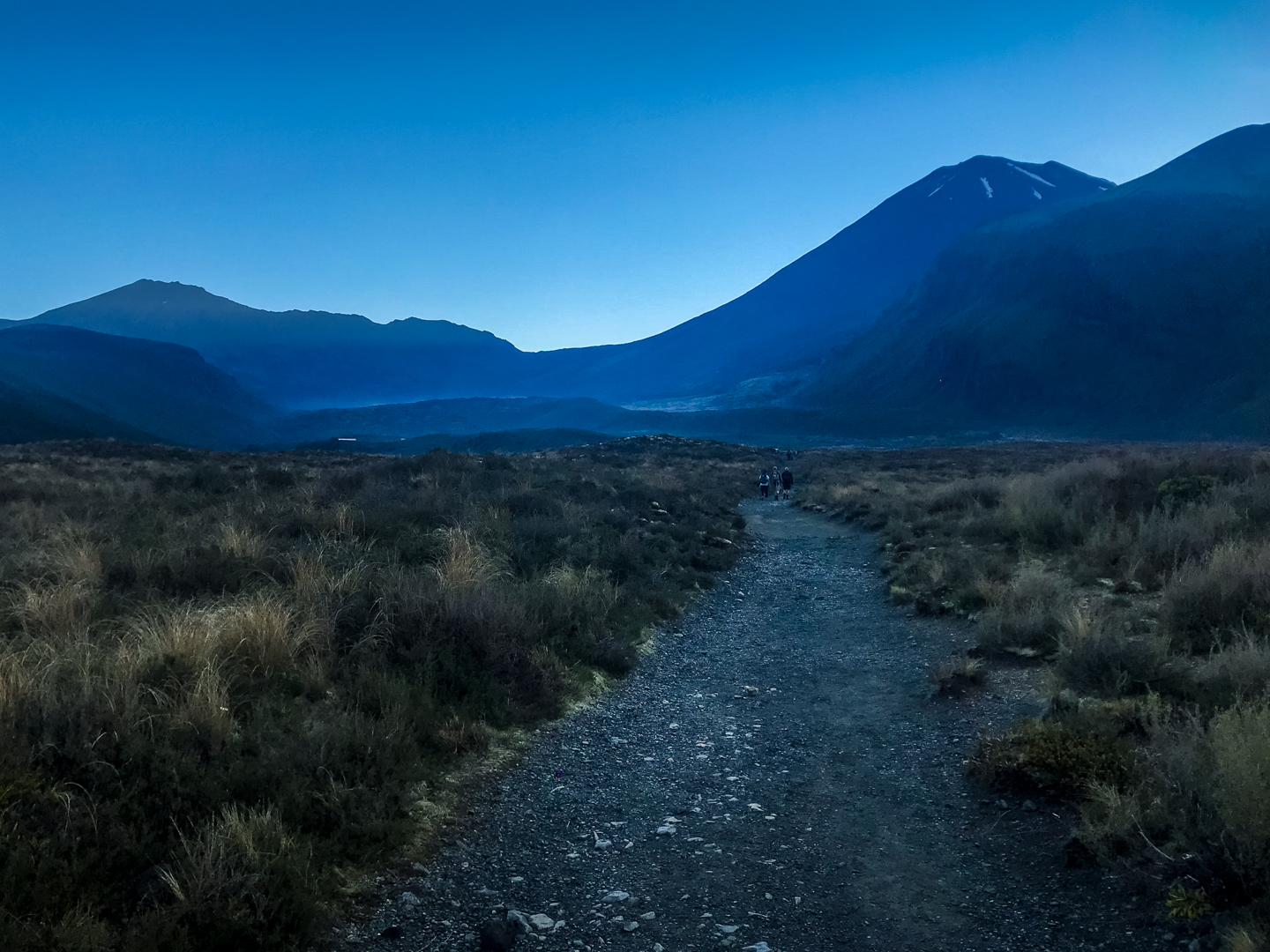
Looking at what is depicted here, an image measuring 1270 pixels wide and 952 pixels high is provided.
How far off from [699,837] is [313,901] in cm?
233

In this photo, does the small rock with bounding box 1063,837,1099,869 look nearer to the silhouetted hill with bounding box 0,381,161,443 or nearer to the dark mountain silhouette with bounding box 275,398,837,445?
the silhouetted hill with bounding box 0,381,161,443

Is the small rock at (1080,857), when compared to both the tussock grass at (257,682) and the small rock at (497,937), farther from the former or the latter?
the tussock grass at (257,682)

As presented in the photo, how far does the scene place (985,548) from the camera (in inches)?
568

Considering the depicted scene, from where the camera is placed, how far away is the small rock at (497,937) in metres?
3.79

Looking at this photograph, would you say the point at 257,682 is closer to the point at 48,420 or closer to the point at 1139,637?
the point at 1139,637

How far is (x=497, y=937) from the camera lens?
3.81 m

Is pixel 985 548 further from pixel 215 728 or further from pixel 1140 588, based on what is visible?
pixel 215 728

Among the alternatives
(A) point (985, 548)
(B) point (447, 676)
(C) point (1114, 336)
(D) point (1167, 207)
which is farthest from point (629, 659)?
(D) point (1167, 207)

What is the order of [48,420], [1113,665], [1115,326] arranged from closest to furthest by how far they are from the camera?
[1113,665]
[48,420]
[1115,326]

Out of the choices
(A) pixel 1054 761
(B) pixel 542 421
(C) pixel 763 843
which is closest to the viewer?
(C) pixel 763 843

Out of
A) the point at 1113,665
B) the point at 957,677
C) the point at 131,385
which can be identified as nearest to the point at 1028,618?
the point at 957,677

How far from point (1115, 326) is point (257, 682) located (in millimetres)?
124289

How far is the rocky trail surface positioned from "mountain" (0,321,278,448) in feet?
368

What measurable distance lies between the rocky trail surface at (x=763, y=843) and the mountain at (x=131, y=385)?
A: 4417 inches
